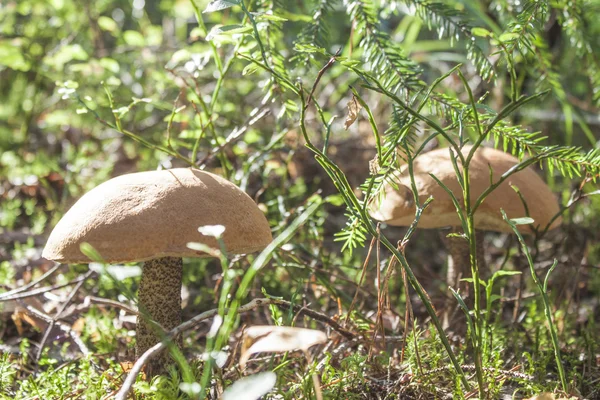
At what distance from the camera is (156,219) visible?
130 centimetres

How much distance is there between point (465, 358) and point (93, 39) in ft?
12.1

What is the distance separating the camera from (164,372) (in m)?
1.59

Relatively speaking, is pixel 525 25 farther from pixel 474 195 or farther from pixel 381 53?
pixel 474 195

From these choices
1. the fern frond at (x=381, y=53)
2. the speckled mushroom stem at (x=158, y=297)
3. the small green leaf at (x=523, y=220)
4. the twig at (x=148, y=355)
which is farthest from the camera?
the fern frond at (x=381, y=53)

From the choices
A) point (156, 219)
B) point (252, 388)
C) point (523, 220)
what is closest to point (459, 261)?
point (523, 220)

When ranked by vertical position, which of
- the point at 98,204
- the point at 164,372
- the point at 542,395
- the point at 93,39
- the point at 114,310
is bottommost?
the point at 114,310

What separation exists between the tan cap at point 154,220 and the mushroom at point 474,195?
593 millimetres

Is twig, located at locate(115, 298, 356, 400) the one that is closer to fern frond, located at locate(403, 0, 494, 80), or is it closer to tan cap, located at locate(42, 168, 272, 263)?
tan cap, located at locate(42, 168, 272, 263)

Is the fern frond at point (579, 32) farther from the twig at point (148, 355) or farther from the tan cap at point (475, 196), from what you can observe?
the twig at point (148, 355)

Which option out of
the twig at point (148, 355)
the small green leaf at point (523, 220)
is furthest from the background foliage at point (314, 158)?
the small green leaf at point (523, 220)

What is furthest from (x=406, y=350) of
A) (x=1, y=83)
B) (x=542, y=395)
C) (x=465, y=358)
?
(x=1, y=83)

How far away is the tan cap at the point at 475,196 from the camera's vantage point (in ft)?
6.04

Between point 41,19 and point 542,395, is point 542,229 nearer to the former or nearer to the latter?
point 542,395

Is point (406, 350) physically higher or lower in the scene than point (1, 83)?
lower
